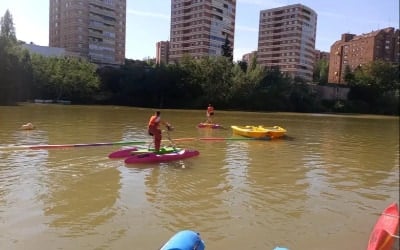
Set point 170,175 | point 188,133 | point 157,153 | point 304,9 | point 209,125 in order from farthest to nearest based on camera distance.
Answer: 1. point 304,9
2. point 209,125
3. point 188,133
4. point 157,153
5. point 170,175

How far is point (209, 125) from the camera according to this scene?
83.8ft

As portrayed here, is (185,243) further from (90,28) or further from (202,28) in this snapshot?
(90,28)

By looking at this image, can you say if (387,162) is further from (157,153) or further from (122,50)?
(122,50)

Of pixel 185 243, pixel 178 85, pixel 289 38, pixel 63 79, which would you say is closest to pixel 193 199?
pixel 185 243

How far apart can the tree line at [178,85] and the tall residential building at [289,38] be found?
33307 millimetres

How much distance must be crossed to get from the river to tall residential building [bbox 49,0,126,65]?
6606 cm

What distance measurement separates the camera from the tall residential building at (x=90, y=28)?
76562 mm

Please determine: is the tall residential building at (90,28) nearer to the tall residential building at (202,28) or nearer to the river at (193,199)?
the tall residential building at (202,28)

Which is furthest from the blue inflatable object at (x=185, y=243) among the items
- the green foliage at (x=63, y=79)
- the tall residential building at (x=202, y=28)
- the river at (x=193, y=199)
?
the tall residential building at (x=202, y=28)

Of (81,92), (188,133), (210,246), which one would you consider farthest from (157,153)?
(81,92)

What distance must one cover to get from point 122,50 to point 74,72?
3807cm

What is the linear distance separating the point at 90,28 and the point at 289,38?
44011 mm

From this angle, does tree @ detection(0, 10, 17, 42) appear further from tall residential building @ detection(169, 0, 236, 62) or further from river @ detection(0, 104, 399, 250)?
river @ detection(0, 104, 399, 250)

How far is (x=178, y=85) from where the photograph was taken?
58250 mm
